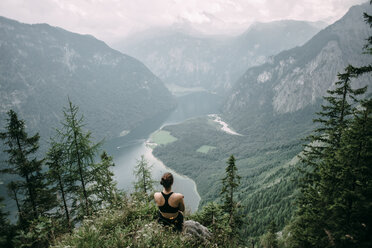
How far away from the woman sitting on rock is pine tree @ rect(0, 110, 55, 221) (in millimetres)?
12321

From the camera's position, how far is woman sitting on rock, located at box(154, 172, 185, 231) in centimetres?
621

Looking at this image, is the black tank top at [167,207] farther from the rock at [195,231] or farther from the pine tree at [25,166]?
the pine tree at [25,166]

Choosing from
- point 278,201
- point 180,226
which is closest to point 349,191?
point 180,226

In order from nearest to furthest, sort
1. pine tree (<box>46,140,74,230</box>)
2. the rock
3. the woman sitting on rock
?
the woman sitting on rock < the rock < pine tree (<box>46,140,74,230</box>)

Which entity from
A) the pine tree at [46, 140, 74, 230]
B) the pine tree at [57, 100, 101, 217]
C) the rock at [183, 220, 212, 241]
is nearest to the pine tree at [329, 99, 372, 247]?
the rock at [183, 220, 212, 241]

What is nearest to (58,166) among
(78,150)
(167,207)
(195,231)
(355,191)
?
(78,150)

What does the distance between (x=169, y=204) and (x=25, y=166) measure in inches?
534

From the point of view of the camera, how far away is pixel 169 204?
20.5 ft

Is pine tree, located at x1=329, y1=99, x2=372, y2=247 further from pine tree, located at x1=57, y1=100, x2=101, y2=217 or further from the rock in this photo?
pine tree, located at x1=57, y1=100, x2=101, y2=217

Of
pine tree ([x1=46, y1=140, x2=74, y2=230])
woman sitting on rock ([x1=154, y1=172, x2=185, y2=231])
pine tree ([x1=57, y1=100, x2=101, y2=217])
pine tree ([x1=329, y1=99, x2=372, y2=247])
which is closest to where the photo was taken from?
woman sitting on rock ([x1=154, y1=172, x2=185, y2=231])

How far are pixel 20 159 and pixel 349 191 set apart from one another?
18676 mm

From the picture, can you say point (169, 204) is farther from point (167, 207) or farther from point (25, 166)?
point (25, 166)

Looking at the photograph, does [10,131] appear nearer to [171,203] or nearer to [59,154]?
[59,154]

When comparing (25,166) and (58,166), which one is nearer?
(58,166)
